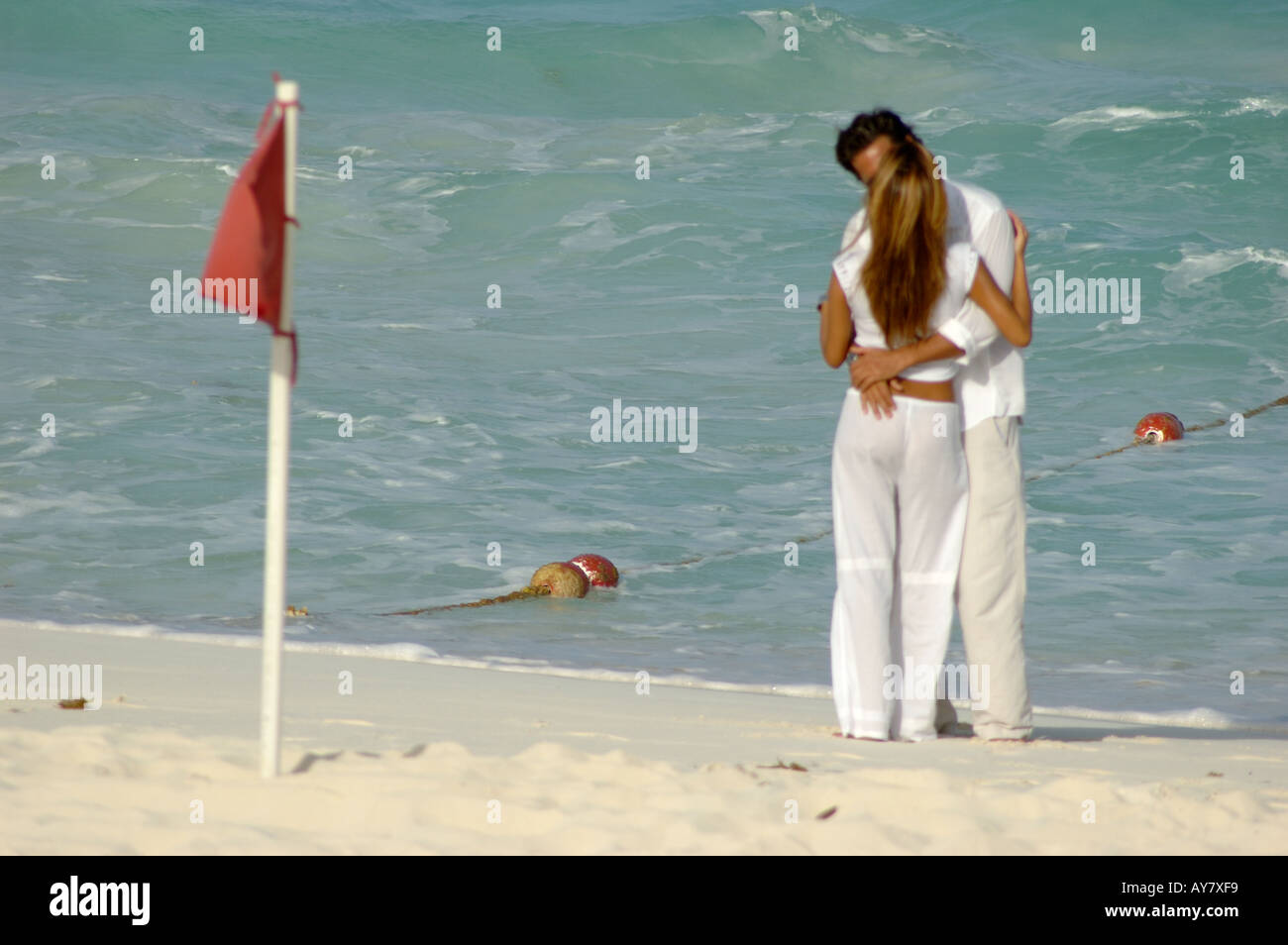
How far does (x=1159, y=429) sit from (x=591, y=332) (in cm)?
613

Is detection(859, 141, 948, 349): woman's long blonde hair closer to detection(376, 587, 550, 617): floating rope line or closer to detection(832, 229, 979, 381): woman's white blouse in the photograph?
detection(832, 229, 979, 381): woman's white blouse

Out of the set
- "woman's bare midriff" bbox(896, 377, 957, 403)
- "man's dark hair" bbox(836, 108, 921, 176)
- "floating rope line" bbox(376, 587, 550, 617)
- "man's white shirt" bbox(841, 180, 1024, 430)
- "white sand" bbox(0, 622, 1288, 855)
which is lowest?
"white sand" bbox(0, 622, 1288, 855)

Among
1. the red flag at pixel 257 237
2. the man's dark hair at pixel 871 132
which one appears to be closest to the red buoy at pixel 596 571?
the man's dark hair at pixel 871 132

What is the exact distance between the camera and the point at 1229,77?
3412cm

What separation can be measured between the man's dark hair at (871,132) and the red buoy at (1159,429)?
8.38 m

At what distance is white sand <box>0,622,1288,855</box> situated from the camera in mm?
3148

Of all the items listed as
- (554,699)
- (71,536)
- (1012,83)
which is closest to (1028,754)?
(554,699)

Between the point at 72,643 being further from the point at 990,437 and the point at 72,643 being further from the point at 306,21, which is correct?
the point at 306,21

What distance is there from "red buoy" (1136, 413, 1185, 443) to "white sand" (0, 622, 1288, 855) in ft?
23.3

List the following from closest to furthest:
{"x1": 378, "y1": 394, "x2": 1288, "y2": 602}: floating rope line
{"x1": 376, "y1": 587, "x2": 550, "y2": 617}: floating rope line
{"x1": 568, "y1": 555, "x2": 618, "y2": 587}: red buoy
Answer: {"x1": 376, "y1": 587, "x2": 550, "y2": 617}: floating rope line
{"x1": 378, "y1": 394, "x2": 1288, "y2": 602}: floating rope line
{"x1": 568, "y1": 555, "x2": 618, "y2": 587}: red buoy

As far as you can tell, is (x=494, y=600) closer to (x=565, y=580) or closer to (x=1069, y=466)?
(x=565, y=580)

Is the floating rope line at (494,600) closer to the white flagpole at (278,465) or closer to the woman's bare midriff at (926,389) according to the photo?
the woman's bare midriff at (926,389)

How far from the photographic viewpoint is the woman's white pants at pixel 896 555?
170 inches

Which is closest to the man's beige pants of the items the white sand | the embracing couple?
the embracing couple
